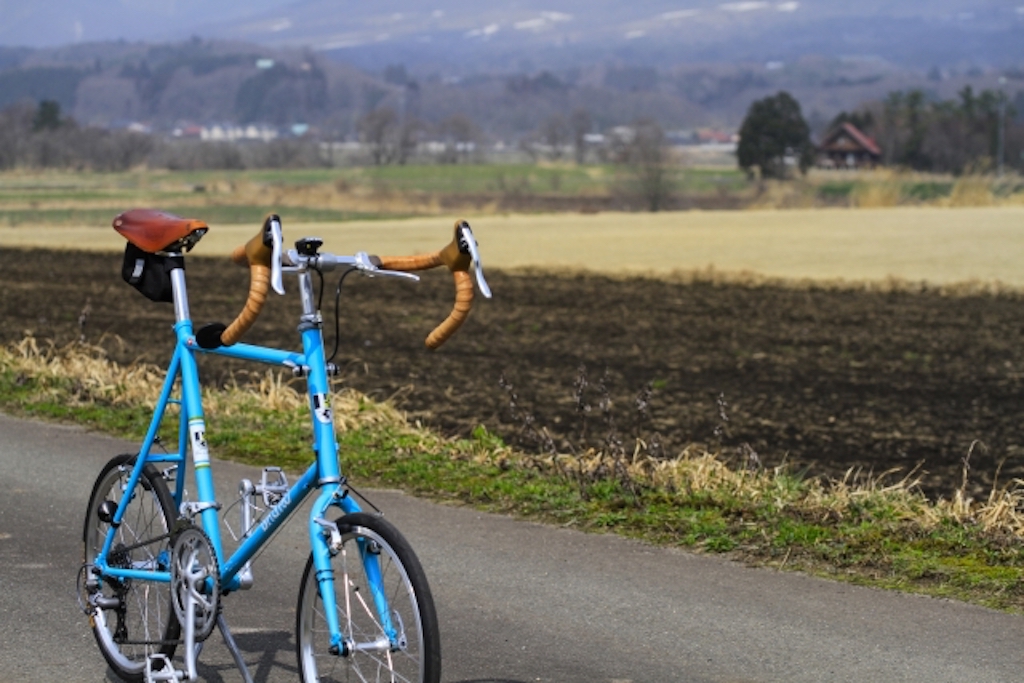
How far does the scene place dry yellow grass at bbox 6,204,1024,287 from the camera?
112ft

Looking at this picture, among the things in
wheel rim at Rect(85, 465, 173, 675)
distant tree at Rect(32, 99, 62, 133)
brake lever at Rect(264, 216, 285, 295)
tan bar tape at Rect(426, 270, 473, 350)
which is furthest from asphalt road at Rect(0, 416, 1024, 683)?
distant tree at Rect(32, 99, 62, 133)

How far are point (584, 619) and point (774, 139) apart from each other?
327ft

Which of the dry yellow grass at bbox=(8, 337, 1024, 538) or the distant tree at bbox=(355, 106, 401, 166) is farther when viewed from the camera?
the distant tree at bbox=(355, 106, 401, 166)

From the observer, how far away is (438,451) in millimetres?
9555

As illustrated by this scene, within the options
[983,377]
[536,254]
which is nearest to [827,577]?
[983,377]

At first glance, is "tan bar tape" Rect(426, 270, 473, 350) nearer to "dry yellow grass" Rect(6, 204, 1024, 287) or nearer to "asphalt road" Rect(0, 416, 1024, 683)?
"asphalt road" Rect(0, 416, 1024, 683)

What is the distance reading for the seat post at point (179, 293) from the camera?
5020 mm

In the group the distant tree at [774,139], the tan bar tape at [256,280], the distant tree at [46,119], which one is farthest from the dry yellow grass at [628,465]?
the distant tree at [46,119]

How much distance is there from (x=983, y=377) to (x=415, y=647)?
14270 millimetres

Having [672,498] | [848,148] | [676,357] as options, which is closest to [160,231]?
[672,498]

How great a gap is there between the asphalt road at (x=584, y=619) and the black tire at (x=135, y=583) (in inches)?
7.1

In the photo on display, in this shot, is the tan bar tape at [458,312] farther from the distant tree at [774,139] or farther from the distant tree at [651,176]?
the distant tree at [774,139]

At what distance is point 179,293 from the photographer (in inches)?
200

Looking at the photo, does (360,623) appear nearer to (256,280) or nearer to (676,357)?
(256,280)
